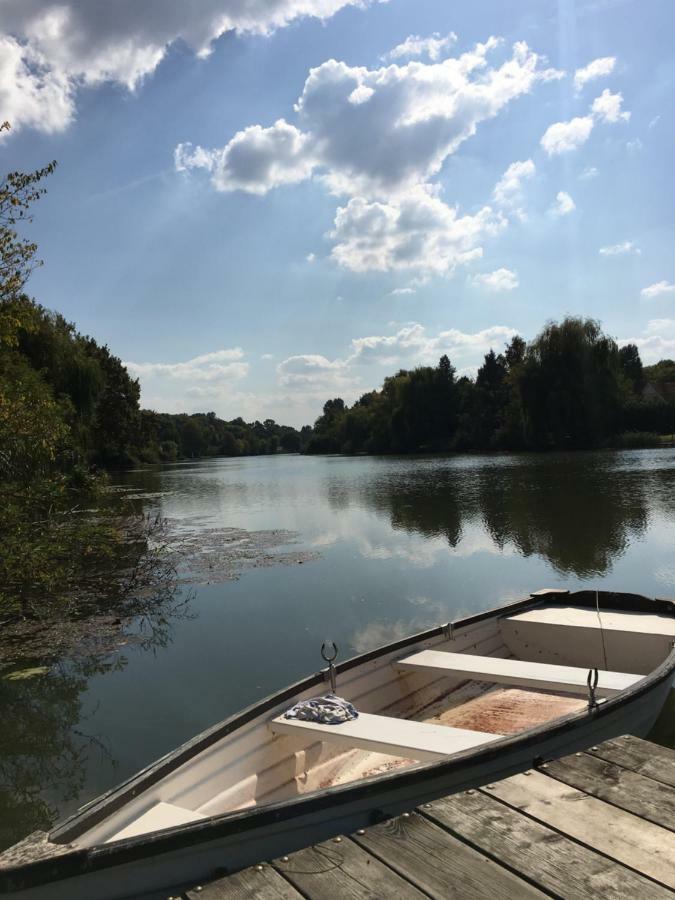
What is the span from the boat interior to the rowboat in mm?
10

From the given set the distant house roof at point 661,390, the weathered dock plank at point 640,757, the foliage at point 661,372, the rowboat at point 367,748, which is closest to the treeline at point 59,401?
the rowboat at point 367,748

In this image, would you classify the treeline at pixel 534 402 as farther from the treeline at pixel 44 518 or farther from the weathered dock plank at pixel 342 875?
the weathered dock plank at pixel 342 875

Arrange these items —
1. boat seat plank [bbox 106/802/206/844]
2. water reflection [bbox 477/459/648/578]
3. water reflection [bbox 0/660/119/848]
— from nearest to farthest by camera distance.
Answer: boat seat plank [bbox 106/802/206/844] → water reflection [bbox 0/660/119/848] → water reflection [bbox 477/459/648/578]

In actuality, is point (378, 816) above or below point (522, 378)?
below

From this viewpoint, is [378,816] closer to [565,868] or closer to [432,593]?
[565,868]

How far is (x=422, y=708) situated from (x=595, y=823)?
2.35 meters

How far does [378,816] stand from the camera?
3.09m

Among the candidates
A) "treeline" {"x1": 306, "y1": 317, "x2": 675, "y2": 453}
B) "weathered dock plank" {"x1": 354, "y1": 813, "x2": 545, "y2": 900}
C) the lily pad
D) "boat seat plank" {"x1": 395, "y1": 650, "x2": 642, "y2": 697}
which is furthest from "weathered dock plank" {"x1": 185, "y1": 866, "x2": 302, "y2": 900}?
"treeline" {"x1": 306, "y1": 317, "x2": 675, "y2": 453}

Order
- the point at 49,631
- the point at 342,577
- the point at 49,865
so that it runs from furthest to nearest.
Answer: the point at 342,577 → the point at 49,631 → the point at 49,865

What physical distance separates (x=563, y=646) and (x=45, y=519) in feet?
21.4

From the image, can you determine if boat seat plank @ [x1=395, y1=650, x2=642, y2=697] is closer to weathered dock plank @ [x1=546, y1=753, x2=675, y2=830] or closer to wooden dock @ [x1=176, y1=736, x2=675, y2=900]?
weathered dock plank @ [x1=546, y1=753, x2=675, y2=830]

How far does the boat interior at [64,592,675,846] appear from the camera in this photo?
3.32 m

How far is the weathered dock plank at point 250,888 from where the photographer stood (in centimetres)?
257

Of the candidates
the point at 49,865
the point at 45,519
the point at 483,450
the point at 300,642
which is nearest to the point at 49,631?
the point at 45,519
